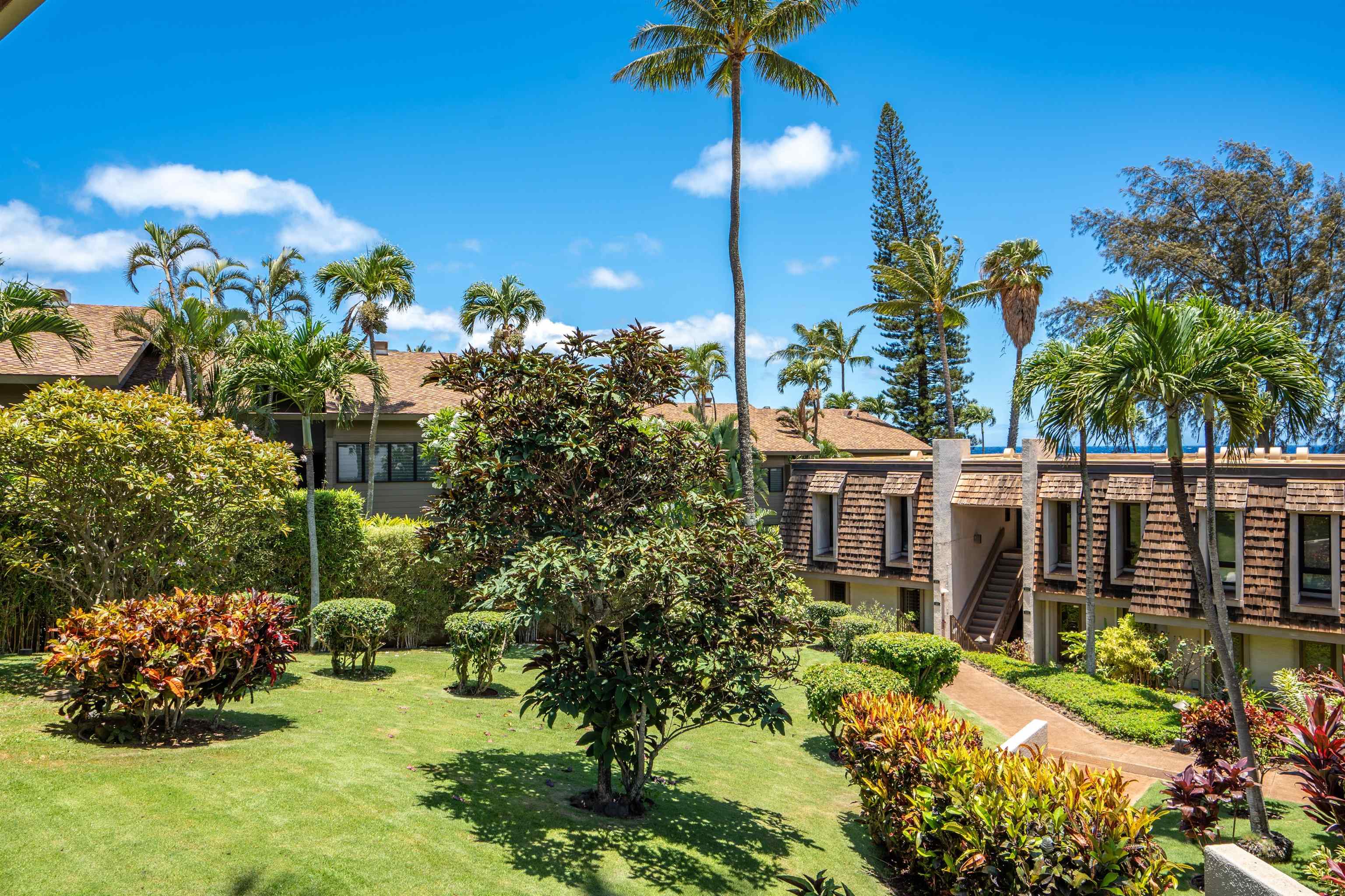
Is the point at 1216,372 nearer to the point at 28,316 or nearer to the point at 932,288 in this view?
the point at 28,316

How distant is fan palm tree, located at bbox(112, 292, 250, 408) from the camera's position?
1797cm

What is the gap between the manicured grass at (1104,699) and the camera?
14992 millimetres

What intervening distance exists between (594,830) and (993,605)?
18.8 m

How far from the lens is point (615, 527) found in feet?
27.8

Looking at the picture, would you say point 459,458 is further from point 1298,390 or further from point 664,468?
point 1298,390

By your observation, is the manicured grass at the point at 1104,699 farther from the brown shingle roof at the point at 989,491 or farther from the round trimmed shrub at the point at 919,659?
the brown shingle roof at the point at 989,491

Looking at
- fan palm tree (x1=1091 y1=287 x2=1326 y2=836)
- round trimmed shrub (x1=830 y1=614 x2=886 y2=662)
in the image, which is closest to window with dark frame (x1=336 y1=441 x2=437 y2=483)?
round trimmed shrub (x1=830 y1=614 x2=886 y2=662)

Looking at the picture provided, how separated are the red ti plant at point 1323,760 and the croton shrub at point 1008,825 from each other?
6.51 ft

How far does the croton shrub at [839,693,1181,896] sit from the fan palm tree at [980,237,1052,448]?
87.2ft

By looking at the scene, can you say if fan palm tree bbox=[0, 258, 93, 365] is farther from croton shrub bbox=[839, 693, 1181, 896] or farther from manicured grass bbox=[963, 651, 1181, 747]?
manicured grass bbox=[963, 651, 1181, 747]

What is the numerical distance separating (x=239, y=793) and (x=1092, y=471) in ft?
65.9

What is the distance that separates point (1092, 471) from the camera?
68.1 feet

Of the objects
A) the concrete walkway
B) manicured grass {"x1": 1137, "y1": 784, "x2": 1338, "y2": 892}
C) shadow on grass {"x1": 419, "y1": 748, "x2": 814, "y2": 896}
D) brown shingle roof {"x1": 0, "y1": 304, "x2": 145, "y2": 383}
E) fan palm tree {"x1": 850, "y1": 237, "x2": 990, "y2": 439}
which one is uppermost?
fan palm tree {"x1": 850, "y1": 237, "x2": 990, "y2": 439}

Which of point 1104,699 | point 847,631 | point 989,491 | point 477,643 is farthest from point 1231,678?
point 989,491
